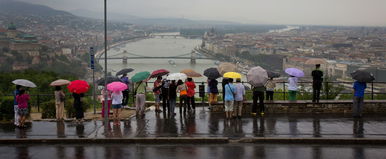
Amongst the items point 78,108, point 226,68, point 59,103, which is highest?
point 226,68

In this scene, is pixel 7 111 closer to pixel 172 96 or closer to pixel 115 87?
pixel 115 87

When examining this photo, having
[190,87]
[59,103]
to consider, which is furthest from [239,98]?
[59,103]

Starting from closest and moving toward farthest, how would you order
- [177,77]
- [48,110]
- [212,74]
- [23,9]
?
[177,77] → [48,110] → [212,74] → [23,9]

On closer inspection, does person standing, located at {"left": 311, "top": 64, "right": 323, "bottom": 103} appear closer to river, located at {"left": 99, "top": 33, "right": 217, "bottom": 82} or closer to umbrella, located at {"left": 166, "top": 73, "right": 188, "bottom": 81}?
umbrella, located at {"left": 166, "top": 73, "right": 188, "bottom": 81}

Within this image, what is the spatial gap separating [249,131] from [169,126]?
2084 mm

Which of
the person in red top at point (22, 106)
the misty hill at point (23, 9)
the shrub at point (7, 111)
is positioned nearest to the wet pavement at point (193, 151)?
the person in red top at point (22, 106)

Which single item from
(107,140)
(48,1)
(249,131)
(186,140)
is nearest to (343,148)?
(249,131)

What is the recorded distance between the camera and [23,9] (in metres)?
144

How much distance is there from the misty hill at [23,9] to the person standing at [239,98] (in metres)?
A: 146

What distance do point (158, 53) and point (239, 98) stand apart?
103505mm

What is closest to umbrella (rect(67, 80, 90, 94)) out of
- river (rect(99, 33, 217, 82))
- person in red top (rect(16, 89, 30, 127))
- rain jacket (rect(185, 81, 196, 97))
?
person in red top (rect(16, 89, 30, 127))

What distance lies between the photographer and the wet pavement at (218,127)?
9922 millimetres

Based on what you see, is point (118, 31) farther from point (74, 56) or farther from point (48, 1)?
point (74, 56)

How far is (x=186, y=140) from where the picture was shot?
9445mm
